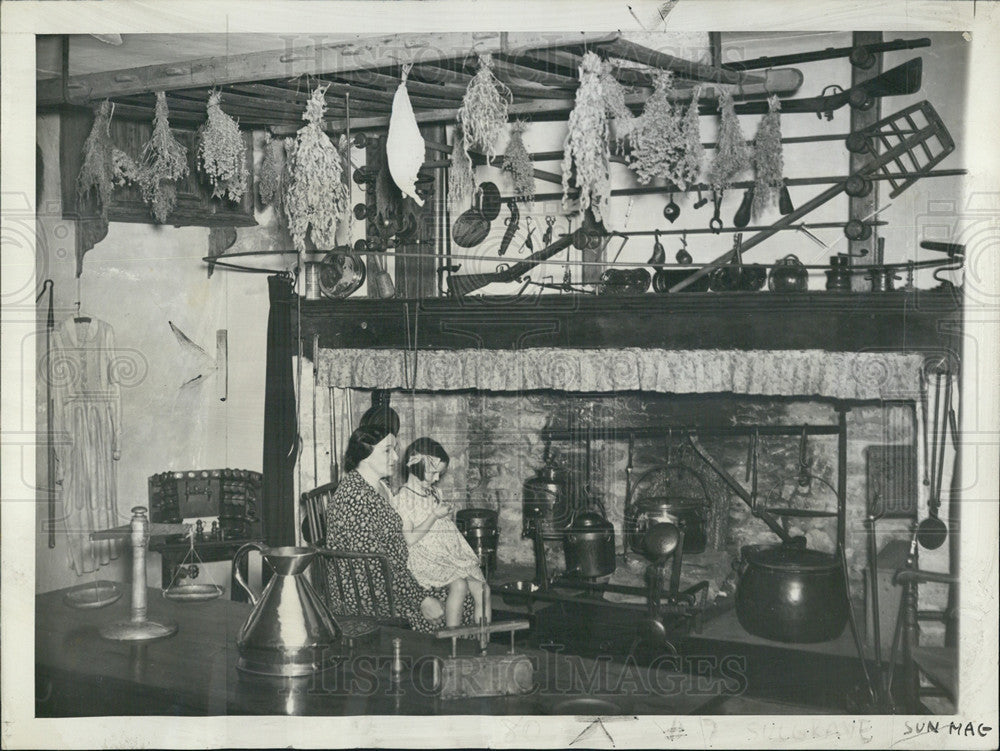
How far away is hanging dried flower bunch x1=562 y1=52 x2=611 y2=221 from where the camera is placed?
12.6 ft

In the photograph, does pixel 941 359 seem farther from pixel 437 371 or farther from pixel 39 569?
pixel 39 569

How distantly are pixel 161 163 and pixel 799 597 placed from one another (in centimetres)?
365

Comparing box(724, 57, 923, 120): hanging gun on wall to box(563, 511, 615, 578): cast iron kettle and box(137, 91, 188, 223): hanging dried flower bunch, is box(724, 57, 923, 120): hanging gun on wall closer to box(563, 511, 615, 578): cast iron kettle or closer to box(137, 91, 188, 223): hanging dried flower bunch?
box(563, 511, 615, 578): cast iron kettle

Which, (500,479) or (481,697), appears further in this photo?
(500,479)

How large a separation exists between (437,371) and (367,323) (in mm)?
572

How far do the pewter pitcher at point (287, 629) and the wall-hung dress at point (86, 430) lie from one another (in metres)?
1.32

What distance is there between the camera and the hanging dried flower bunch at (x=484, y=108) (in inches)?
153

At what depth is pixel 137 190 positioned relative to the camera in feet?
15.9

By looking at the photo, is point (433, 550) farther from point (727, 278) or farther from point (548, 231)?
point (548, 231)

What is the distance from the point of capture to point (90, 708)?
143 inches

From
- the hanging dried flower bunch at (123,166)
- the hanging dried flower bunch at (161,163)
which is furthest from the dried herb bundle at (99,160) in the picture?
the hanging dried flower bunch at (161,163)

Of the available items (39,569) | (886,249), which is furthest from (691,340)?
(39,569)

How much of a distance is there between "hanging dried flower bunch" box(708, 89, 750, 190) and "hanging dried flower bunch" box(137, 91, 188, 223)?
2.51 m

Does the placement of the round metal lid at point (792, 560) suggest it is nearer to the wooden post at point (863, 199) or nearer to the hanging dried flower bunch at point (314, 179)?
the wooden post at point (863, 199)
